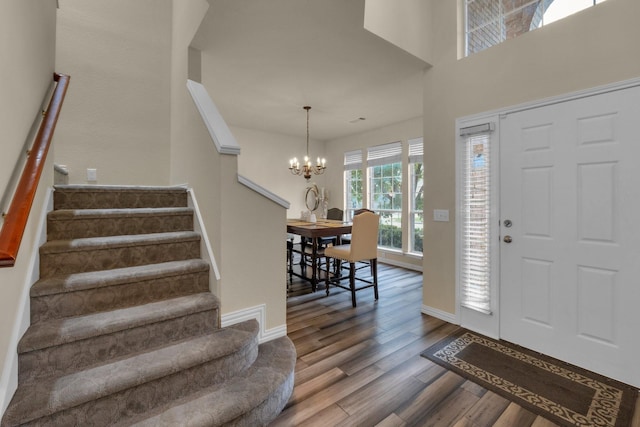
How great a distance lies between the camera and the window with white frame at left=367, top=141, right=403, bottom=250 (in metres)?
5.54

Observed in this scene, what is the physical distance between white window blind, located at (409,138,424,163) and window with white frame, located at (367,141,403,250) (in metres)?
0.24

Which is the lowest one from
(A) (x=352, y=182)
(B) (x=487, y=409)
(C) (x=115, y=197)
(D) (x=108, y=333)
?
(B) (x=487, y=409)

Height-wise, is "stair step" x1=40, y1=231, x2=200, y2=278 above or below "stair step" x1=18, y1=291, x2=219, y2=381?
above

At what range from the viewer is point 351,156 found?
6.46 m

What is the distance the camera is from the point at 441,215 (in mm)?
2920

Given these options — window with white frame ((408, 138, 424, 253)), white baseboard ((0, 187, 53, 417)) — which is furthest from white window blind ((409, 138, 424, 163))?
white baseboard ((0, 187, 53, 417))

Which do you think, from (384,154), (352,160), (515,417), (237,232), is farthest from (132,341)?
(352,160)

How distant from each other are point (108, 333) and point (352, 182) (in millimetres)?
5474

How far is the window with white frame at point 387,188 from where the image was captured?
218 inches

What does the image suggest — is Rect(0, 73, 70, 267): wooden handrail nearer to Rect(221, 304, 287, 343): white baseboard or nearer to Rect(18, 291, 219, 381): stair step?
Rect(18, 291, 219, 381): stair step

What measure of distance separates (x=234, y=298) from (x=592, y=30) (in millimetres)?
3097

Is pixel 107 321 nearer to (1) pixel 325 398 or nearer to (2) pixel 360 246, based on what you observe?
(1) pixel 325 398

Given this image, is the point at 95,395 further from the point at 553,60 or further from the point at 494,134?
the point at 553,60

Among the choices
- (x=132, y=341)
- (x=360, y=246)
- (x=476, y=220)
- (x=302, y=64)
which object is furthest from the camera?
(x=360, y=246)
